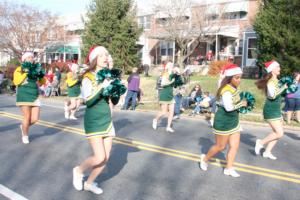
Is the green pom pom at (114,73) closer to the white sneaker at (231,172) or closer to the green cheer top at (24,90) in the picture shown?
the white sneaker at (231,172)

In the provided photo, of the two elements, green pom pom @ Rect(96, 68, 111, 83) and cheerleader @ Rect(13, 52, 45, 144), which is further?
cheerleader @ Rect(13, 52, 45, 144)

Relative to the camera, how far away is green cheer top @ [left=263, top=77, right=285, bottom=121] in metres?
7.34

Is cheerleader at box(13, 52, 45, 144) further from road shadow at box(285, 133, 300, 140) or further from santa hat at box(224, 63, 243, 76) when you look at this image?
road shadow at box(285, 133, 300, 140)

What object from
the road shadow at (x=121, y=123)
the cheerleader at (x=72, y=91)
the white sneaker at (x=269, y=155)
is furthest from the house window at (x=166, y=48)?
the white sneaker at (x=269, y=155)

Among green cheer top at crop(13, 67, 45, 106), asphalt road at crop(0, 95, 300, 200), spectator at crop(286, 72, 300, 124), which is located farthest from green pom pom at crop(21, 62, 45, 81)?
spectator at crop(286, 72, 300, 124)

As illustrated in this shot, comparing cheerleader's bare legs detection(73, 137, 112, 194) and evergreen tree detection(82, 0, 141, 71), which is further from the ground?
evergreen tree detection(82, 0, 141, 71)

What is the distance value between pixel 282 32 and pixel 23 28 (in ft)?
91.1

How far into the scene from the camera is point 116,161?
23.5ft

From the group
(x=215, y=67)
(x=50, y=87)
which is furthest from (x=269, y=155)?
(x=215, y=67)

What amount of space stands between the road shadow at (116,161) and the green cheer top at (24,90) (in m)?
2.10

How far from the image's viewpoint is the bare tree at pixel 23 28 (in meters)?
38.8

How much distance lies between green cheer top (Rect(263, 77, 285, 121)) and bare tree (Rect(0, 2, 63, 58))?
117ft

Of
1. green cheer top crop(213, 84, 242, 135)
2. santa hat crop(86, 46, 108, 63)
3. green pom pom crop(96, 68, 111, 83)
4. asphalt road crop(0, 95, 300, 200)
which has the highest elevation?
santa hat crop(86, 46, 108, 63)

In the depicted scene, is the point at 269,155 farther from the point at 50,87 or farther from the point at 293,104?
the point at 50,87
